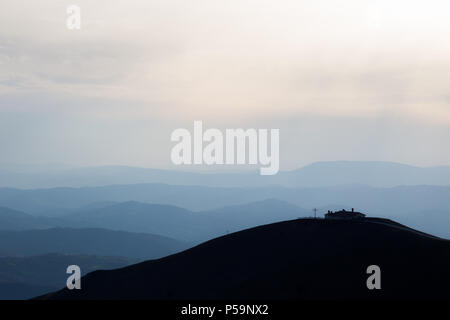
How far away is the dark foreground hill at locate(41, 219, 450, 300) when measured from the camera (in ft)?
384

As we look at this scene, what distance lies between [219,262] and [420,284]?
45826 millimetres

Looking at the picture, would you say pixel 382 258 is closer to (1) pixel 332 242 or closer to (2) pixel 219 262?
(1) pixel 332 242

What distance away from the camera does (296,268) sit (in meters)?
129

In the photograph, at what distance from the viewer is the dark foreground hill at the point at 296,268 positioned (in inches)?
4611
